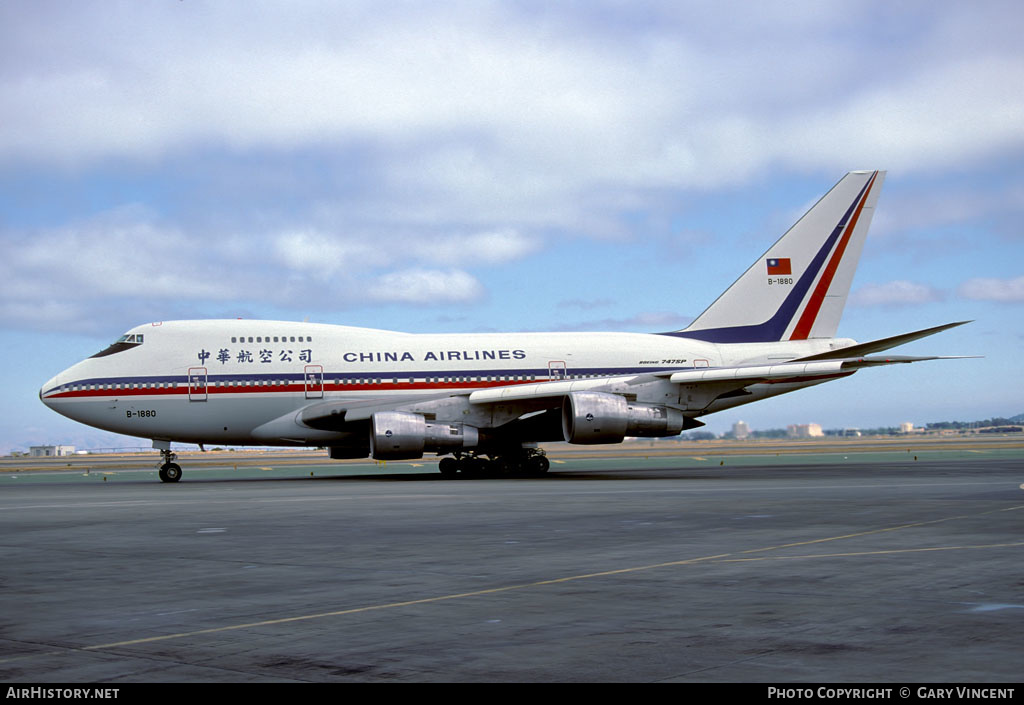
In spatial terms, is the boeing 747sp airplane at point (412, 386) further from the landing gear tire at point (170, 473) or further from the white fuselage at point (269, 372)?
the landing gear tire at point (170, 473)

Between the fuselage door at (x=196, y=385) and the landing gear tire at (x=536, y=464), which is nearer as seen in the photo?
the fuselage door at (x=196, y=385)

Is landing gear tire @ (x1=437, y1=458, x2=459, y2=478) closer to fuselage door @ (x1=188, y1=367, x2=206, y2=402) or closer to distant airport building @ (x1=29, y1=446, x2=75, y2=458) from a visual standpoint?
fuselage door @ (x1=188, y1=367, x2=206, y2=402)

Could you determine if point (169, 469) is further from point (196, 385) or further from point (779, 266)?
point (779, 266)

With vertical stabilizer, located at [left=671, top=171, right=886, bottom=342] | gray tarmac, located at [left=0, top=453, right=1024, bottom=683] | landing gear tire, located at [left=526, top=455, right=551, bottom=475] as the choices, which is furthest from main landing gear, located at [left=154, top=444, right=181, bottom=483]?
vertical stabilizer, located at [left=671, top=171, right=886, bottom=342]

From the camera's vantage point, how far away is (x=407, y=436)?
30.5 m

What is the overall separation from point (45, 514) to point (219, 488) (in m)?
9.06

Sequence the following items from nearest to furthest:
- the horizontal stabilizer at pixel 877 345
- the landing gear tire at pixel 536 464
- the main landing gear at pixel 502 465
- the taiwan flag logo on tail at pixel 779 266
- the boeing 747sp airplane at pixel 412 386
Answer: the horizontal stabilizer at pixel 877 345 → the boeing 747sp airplane at pixel 412 386 → the main landing gear at pixel 502 465 → the landing gear tire at pixel 536 464 → the taiwan flag logo on tail at pixel 779 266

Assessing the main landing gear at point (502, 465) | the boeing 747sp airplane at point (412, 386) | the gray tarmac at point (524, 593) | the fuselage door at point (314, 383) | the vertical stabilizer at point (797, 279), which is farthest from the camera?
the vertical stabilizer at point (797, 279)

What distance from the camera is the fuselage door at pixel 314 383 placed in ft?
109

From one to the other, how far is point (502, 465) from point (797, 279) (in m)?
13.1

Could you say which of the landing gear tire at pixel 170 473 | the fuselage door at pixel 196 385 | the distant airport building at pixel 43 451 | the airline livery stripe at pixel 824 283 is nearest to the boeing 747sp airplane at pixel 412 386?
the fuselage door at pixel 196 385

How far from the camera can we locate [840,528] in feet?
46.4

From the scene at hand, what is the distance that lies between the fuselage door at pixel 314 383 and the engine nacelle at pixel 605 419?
8.25 meters

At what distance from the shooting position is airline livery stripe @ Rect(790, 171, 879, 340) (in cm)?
3709
